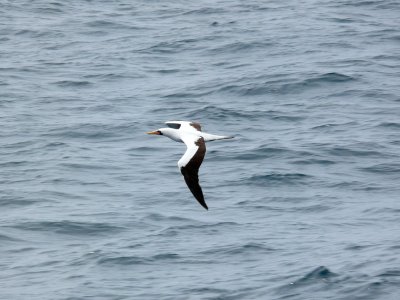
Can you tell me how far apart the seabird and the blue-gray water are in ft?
8.34

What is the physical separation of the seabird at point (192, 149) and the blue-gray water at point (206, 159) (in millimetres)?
2542

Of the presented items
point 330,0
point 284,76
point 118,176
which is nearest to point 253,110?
point 284,76

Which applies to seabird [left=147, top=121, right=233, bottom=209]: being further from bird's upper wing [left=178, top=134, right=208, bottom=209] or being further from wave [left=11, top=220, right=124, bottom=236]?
wave [left=11, top=220, right=124, bottom=236]

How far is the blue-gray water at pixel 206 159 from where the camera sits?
19.8 m

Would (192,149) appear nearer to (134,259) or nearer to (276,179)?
(134,259)

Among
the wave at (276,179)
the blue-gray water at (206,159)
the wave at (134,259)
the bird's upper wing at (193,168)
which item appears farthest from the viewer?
the wave at (276,179)

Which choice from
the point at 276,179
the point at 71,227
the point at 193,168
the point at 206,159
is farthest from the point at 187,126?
the point at 206,159

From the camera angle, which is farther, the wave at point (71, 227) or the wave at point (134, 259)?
the wave at point (71, 227)

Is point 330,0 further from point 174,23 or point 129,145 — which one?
point 129,145

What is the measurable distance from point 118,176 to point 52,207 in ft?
6.60

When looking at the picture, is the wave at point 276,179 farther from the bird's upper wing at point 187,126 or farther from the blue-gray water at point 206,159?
the bird's upper wing at point 187,126

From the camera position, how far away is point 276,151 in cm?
2502

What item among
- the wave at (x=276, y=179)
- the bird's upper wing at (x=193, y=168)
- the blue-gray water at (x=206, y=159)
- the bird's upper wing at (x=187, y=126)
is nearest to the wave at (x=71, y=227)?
the blue-gray water at (x=206, y=159)

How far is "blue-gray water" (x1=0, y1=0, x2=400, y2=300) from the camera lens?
19.8 meters
